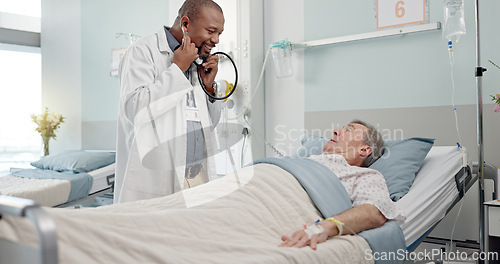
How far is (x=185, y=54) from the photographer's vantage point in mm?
1755

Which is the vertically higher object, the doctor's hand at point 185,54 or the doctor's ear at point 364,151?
the doctor's hand at point 185,54

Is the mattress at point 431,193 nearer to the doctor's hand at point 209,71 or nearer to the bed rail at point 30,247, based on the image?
the doctor's hand at point 209,71

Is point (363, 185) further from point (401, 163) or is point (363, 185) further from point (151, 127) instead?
point (151, 127)

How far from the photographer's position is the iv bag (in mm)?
2361

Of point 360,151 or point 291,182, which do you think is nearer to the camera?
point 291,182

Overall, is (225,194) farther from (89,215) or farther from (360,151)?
(360,151)

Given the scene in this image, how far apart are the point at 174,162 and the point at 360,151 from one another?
2.77ft

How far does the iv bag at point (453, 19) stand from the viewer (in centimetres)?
236

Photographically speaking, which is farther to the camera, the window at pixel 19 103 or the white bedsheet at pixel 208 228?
the window at pixel 19 103

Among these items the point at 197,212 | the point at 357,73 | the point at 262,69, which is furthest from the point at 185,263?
the point at 262,69

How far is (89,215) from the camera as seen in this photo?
42.7 inches

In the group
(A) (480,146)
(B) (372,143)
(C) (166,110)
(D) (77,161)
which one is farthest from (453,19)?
(D) (77,161)

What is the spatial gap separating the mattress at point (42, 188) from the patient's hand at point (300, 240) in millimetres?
2232

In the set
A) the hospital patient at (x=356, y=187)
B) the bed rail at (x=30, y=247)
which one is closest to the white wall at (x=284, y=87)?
the hospital patient at (x=356, y=187)
